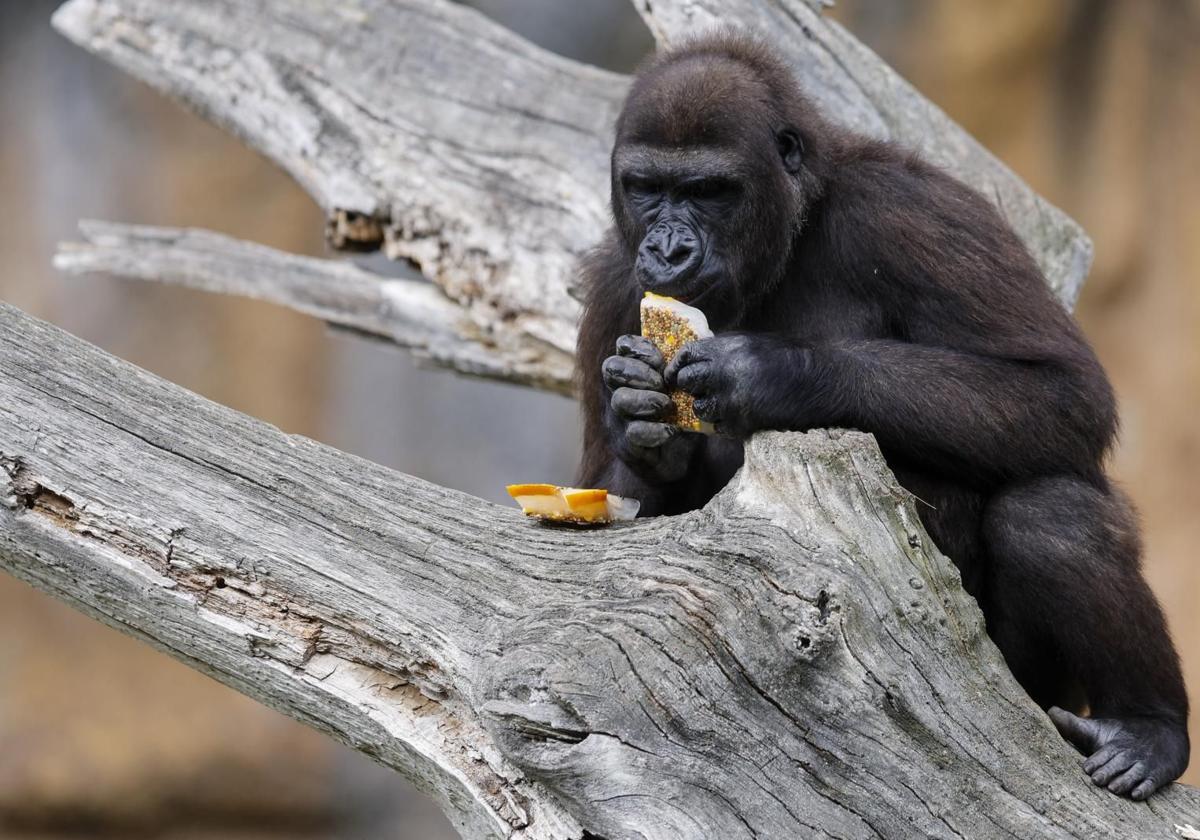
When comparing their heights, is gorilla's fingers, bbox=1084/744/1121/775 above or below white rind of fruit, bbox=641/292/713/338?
below

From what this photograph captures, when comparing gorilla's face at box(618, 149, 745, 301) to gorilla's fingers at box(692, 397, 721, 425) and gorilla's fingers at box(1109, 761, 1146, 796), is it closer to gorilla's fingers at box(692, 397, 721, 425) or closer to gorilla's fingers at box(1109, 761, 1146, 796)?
gorilla's fingers at box(692, 397, 721, 425)

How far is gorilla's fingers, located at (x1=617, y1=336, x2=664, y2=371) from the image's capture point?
146 inches

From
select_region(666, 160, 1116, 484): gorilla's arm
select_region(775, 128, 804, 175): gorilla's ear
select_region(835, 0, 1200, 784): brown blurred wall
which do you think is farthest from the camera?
select_region(835, 0, 1200, 784): brown blurred wall

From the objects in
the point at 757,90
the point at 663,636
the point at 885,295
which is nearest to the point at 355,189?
the point at 757,90

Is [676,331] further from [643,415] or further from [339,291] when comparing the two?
[339,291]

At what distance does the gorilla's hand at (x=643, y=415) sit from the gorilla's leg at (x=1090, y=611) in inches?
35.9

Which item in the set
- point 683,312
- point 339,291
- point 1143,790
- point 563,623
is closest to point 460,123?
point 339,291

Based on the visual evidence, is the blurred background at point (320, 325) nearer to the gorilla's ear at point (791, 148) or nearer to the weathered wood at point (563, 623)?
the gorilla's ear at point (791, 148)

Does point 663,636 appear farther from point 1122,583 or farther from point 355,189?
point 355,189

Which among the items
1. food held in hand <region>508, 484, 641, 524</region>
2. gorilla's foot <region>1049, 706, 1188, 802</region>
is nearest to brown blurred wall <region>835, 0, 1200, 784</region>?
gorilla's foot <region>1049, 706, 1188, 802</region>

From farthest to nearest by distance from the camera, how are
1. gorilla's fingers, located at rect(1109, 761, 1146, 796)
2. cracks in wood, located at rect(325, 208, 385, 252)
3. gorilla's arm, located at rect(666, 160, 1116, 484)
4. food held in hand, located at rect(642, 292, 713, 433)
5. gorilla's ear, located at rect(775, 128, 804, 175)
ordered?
cracks in wood, located at rect(325, 208, 385, 252) < gorilla's ear, located at rect(775, 128, 804, 175) < food held in hand, located at rect(642, 292, 713, 433) < gorilla's arm, located at rect(666, 160, 1116, 484) < gorilla's fingers, located at rect(1109, 761, 1146, 796)

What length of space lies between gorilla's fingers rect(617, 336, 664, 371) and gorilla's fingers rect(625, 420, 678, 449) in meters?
0.17

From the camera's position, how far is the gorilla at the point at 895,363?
3.63 meters

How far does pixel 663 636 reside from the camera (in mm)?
3045
